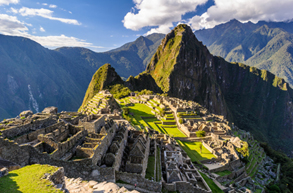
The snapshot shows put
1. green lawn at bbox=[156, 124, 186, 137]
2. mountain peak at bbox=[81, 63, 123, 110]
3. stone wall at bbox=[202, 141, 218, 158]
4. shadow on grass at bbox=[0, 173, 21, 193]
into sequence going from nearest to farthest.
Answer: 1. shadow on grass at bbox=[0, 173, 21, 193]
2. stone wall at bbox=[202, 141, 218, 158]
3. green lawn at bbox=[156, 124, 186, 137]
4. mountain peak at bbox=[81, 63, 123, 110]

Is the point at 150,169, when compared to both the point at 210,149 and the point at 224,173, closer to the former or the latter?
the point at 224,173

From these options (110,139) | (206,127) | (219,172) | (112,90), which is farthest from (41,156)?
(112,90)

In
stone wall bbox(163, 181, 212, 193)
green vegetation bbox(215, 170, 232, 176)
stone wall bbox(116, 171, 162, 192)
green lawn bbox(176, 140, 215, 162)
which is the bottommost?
green vegetation bbox(215, 170, 232, 176)

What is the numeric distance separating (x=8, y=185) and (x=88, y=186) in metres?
5.26

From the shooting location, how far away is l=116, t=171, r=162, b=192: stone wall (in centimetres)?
1498

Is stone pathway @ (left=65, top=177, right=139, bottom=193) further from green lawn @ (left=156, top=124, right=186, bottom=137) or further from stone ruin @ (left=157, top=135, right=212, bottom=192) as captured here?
green lawn @ (left=156, top=124, right=186, bottom=137)

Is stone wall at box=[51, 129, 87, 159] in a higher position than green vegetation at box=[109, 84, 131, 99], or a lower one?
lower

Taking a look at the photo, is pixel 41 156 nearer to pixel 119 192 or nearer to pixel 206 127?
pixel 119 192

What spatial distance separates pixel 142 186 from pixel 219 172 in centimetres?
2079

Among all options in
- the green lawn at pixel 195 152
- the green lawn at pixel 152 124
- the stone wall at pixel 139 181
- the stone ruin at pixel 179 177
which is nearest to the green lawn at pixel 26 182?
the stone wall at pixel 139 181

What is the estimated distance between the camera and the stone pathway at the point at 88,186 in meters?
11.4

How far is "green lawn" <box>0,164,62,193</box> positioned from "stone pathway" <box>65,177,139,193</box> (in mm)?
2319

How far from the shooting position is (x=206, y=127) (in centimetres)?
4700

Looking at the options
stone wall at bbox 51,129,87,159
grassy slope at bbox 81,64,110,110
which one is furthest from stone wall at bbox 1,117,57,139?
grassy slope at bbox 81,64,110,110
